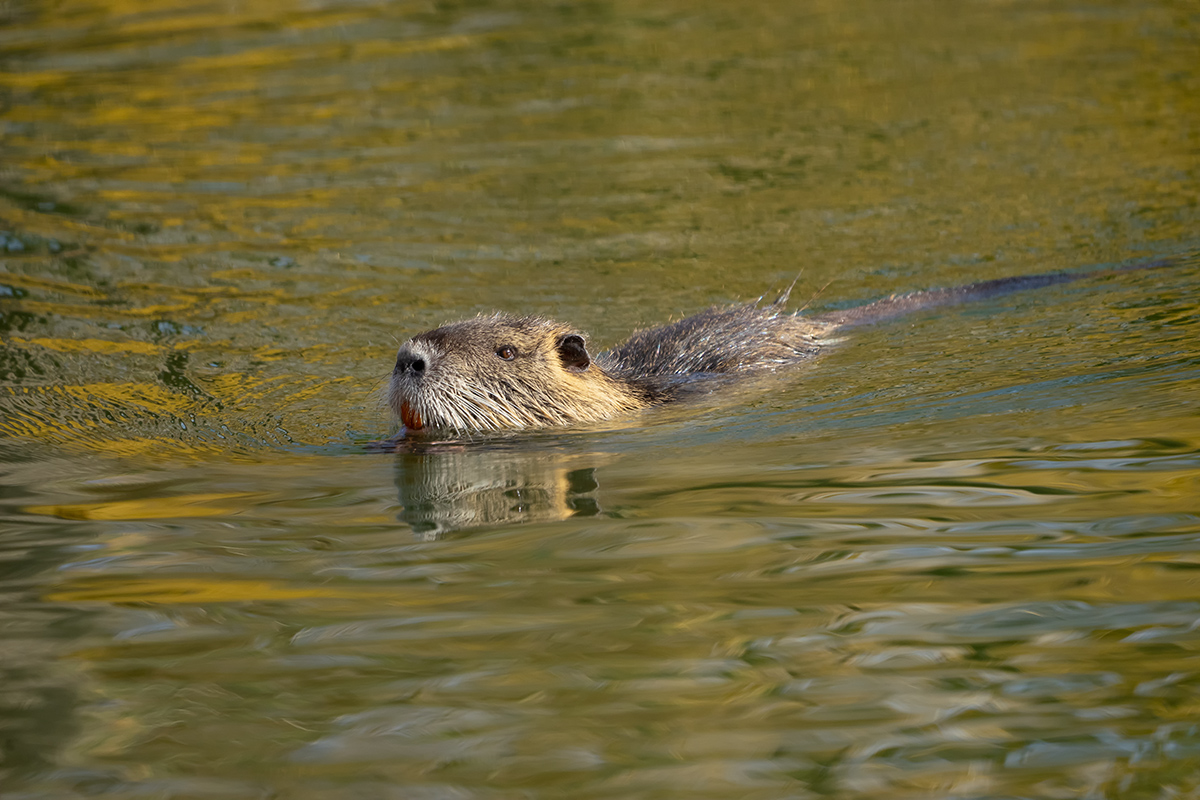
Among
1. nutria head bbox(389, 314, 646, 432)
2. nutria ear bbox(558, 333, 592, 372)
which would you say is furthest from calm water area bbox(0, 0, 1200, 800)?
nutria ear bbox(558, 333, 592, 372)

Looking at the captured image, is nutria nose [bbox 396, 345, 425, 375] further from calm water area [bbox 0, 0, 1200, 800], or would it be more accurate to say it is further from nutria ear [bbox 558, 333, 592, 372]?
nutria ear [bbox 558, 333, 592, 372]

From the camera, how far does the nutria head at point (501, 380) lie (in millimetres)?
4605

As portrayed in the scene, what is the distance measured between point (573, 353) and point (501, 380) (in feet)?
1.01

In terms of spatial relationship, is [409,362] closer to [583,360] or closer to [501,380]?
[501,380]

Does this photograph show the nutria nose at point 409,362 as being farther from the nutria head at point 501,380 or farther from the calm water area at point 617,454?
the calm water area at point 617,454

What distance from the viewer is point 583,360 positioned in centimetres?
503

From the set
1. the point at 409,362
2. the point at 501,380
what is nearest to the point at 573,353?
the point at 501,380

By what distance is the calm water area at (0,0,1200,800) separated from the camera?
238 centimetres

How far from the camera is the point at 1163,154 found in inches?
323

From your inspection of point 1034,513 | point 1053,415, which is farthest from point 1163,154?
point 1034,513

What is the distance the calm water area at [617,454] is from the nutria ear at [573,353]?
253 mm

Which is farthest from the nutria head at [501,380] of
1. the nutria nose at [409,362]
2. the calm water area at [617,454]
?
the calm water area at [617,454]

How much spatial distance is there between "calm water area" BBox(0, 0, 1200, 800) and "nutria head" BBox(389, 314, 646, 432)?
0.40 ft

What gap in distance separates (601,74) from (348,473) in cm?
757
